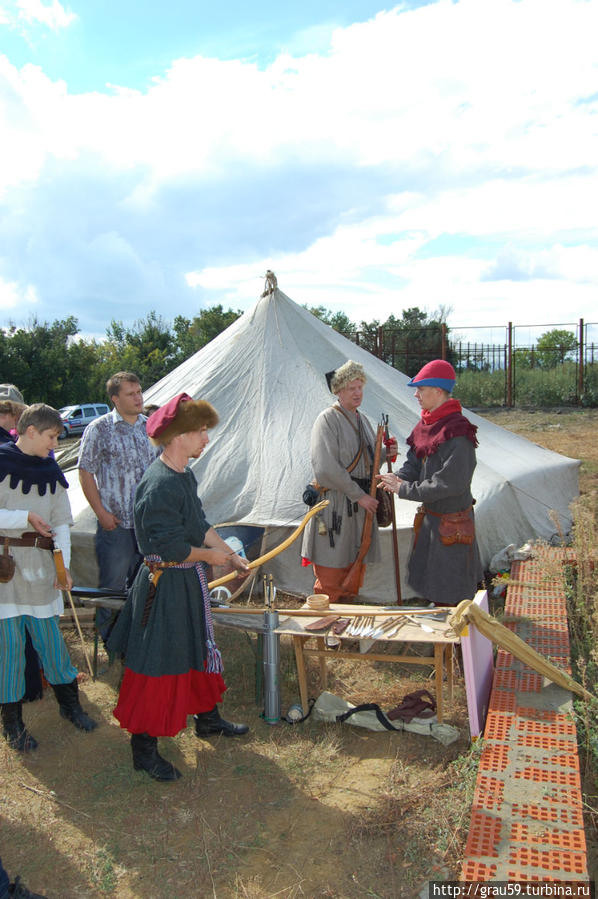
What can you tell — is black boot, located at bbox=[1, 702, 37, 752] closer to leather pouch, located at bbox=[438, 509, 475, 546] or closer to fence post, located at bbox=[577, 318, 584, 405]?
leather pouch, located at bbox=[438, 509, 475, 546]

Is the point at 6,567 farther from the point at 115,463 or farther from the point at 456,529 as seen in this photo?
the point at 456,529

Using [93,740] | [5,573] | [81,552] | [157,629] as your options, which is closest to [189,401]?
[157,629]

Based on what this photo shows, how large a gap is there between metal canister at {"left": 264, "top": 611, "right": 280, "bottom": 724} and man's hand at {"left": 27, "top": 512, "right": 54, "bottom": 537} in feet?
3.36

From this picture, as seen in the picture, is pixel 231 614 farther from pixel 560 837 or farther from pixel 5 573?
pixel 560 837

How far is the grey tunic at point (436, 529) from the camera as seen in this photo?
3.15 m

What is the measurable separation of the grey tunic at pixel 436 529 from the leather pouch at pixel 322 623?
53 cm

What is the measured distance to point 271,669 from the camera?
2.96 meters

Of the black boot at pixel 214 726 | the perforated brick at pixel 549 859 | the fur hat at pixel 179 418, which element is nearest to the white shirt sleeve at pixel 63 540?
the fur hat at pixel 179 418

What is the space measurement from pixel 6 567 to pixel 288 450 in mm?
2287

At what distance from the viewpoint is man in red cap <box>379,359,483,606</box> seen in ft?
10.4

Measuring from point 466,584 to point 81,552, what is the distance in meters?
2.64

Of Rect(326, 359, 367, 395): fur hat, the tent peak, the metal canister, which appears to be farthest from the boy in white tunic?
the tent peak

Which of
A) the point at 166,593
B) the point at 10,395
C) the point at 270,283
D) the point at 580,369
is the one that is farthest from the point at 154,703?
the point at 580,369

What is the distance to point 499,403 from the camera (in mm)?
16047
